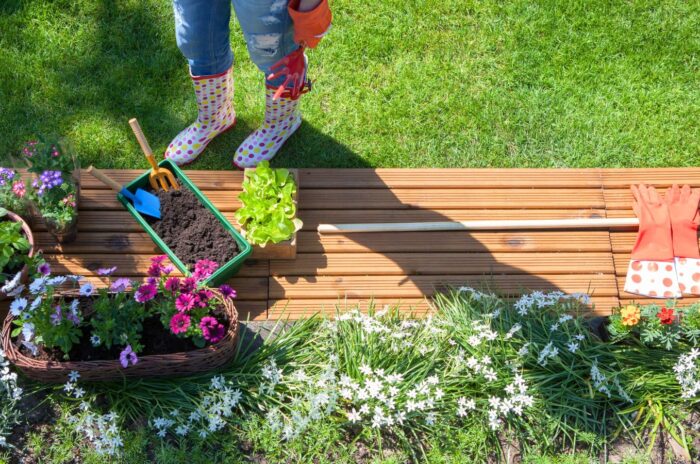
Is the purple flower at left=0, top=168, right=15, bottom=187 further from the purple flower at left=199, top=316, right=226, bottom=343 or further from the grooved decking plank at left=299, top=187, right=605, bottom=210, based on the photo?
the grooved decking plank at left=299, top=187, right=605, bottom=210

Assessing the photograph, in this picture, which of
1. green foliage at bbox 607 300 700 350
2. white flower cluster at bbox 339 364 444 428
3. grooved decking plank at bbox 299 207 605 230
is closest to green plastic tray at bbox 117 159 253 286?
grooved decking plank at bbox 299 207 605 230

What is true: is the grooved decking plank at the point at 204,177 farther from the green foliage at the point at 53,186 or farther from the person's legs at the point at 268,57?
the green foliage at the point at 53,186

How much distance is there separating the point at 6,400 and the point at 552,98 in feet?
9.28

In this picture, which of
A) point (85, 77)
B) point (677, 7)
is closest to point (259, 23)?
point (85, 77)

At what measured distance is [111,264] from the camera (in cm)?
280

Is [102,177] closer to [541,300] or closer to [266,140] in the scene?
[266,140]

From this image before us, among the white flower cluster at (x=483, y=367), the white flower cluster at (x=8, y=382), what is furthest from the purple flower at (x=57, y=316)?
the white flower cluster at (x=483, y=367)

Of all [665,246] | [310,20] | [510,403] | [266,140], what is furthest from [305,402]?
[665,246]

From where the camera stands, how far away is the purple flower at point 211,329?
229cm

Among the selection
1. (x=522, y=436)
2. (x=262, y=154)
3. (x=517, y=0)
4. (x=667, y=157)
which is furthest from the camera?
(x=517, y=0)

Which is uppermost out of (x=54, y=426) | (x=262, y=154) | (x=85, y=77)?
(x=85, y=77)

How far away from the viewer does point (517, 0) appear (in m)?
3.59

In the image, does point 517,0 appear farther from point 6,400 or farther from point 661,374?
point 6,400

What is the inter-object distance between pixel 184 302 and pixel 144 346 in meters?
0.22
